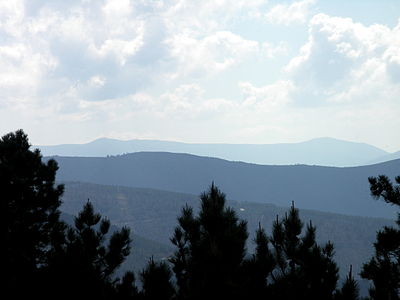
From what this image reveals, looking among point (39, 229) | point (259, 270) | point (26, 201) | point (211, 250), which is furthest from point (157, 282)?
point (39, 229)

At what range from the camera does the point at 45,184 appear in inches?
1264

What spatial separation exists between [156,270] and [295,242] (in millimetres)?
8729

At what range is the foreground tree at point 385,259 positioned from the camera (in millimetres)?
20697

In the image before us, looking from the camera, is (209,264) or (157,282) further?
(157,282)

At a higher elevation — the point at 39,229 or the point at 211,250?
the point at 211,250

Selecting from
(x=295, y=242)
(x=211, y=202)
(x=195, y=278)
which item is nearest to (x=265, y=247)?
(x=295, y=242)

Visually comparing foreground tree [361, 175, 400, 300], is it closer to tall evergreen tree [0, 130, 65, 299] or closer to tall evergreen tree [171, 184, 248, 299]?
tall evergreen tree [171, 184, 248, 299]

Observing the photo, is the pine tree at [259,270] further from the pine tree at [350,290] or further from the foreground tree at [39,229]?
the foreground tree at [39,229]

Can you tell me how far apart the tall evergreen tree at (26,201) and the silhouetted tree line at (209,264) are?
99mm

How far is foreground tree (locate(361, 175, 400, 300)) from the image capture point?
20697 mm

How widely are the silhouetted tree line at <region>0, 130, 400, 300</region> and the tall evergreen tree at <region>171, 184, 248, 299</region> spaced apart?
36mm

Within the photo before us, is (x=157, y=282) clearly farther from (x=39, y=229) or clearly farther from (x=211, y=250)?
(x=39, y=229)

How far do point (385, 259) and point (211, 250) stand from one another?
1063cm

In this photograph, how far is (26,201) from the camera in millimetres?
30062
